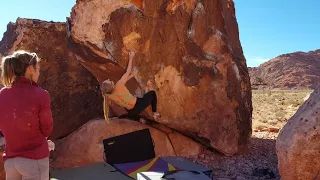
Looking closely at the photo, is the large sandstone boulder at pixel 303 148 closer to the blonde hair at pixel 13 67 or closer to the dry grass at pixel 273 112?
the blonde hair at pixel 13 67

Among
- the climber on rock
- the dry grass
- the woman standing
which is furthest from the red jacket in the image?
the dry grass

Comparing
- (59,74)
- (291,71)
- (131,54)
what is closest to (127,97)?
(131,54)

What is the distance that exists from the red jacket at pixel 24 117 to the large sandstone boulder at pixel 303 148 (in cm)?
274

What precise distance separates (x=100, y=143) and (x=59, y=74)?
2.28 metres

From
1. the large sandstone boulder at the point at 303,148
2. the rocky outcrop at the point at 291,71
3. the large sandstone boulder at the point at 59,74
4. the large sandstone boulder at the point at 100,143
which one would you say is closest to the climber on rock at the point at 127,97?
the large sandstone boulder at the point at 100,143

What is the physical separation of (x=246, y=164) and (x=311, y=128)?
2629 mm

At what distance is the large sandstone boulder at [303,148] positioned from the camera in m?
3.90

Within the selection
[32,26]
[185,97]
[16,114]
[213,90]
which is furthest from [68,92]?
[16,114]

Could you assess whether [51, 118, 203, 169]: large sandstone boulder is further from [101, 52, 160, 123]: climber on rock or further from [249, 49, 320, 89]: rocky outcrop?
[249, 49, 320, 89]: rocky outcrop

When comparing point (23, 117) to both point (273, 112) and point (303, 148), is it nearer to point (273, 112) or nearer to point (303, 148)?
point (303, 148)

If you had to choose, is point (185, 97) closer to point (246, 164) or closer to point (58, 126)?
point (246, 164)

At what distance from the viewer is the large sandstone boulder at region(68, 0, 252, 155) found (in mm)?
6195

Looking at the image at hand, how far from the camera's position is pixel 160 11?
21.6 ft

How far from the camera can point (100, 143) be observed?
20.6 feet
